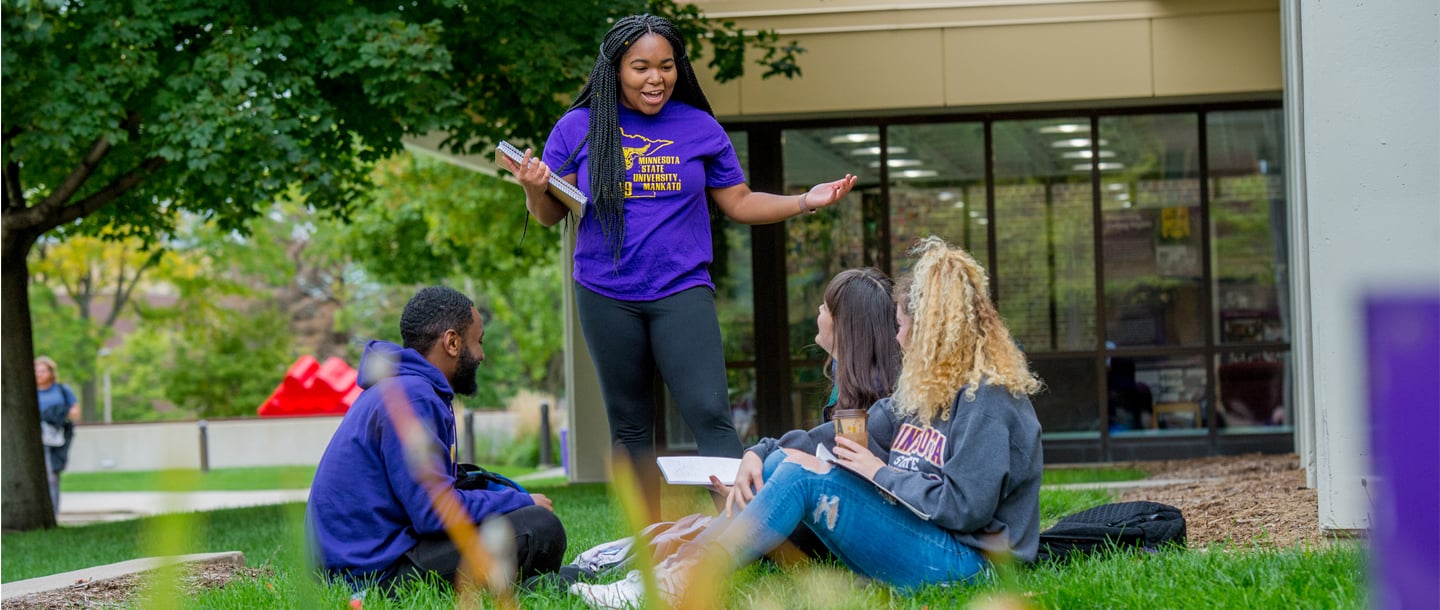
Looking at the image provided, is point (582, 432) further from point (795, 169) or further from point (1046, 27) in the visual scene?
point (1046, 27)

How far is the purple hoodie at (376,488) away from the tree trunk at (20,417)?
8052 millimetres

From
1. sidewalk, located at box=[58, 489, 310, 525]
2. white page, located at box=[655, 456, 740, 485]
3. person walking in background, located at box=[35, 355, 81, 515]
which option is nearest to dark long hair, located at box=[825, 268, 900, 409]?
white page, located at box=[655, 456, 740, 485]

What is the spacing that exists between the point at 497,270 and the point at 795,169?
9830mm

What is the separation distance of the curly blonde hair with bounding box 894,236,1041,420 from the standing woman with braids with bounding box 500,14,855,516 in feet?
2.62

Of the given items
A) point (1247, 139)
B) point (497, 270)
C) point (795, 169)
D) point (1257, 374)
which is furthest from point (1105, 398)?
point (497, 270)

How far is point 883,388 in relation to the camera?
13.7 feet

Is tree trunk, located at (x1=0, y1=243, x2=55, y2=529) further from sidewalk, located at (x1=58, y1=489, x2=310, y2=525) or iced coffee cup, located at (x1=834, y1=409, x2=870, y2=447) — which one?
iced coffee cup, located at (x1=834, y1=409, x2=870, y2=447)

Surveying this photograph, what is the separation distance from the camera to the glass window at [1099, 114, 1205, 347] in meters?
12.4

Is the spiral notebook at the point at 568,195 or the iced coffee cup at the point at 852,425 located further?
the spiral notebook at the point at 568,195

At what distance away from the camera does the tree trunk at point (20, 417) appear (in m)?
10.9

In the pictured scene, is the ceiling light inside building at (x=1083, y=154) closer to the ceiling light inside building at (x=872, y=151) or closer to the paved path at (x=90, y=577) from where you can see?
the ceiling light inside building at (x=872, y=151)

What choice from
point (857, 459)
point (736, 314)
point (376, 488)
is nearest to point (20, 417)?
point (736, 314)

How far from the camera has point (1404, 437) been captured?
708mm

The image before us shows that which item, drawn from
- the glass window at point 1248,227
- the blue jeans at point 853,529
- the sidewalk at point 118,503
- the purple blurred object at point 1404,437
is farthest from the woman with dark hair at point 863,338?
the sidewalk at point 118,503
